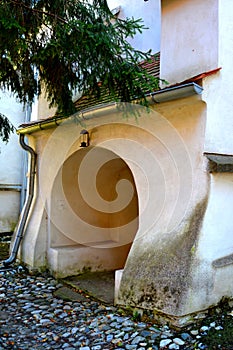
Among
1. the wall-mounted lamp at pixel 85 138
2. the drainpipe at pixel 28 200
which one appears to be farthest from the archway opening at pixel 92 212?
the drainpipe at pixel 28 200

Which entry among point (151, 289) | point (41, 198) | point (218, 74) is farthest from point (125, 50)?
point (41, 198)

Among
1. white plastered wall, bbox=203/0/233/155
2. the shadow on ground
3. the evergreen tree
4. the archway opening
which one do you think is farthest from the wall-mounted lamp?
the shadow on ground

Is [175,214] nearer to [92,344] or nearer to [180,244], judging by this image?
[180,244]

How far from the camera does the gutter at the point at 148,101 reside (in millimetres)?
4254

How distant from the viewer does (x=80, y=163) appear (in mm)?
7664

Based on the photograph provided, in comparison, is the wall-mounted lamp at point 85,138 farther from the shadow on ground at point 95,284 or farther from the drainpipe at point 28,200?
the shadow on ground at point 95,284

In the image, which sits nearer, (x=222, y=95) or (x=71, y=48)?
(x=71, y=48)

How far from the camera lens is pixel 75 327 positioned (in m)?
4.58

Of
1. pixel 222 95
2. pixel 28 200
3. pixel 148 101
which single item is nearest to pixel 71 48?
pixel 148 101

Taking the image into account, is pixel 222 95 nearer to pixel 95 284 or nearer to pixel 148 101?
pixel 148 101

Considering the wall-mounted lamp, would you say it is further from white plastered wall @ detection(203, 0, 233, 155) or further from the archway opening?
white plastered wall @ detection(203, 0, 233, 155)

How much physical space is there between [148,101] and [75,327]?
3.50 m

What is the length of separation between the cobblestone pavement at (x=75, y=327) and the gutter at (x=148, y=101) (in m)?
3.17

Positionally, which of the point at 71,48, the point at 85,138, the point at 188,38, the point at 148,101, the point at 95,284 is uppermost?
the point at 188,38
